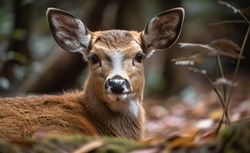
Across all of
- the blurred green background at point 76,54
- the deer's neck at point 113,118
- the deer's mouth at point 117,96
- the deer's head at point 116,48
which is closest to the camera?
the deer's mouth at point 117,96

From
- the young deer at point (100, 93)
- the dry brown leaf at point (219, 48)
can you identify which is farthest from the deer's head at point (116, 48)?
the dry brown leaf at point (219, 48)

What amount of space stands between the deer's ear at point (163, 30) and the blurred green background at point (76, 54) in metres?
0.78

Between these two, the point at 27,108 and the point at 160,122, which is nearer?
the point at 27,108

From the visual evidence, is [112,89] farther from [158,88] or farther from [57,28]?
[158,88]

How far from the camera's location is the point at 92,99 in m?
7.22

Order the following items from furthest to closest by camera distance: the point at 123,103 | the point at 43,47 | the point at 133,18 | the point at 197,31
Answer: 1. the point at 197,31
2. the point at 43,47
3. the point at 133,18
4. the point at 123,103

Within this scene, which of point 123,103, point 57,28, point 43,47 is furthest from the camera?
point 43,47

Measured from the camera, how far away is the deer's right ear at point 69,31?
755 cm

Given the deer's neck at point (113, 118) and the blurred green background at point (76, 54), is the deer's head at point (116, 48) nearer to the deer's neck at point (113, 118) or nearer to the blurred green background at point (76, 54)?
the deer's neck at point (113, 118)

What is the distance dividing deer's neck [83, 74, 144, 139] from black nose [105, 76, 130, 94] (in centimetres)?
55

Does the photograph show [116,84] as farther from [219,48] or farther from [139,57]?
[219,48]

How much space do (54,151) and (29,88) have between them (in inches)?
362

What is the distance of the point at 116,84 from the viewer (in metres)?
6.47

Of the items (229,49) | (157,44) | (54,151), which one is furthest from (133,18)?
(54,151)
